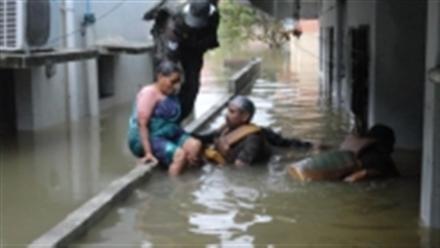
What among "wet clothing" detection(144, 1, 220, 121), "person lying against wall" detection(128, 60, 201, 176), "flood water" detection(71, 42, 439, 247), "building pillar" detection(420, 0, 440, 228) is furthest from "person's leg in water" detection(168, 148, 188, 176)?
"building pillar" detection(420, 0, 440, 228)

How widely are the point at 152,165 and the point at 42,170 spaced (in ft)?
7.57

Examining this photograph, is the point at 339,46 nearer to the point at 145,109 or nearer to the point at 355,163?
the point at 355,163

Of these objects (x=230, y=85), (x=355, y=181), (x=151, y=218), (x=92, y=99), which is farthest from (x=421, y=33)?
(x=230, y=85)

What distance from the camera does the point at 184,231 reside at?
6727 mm

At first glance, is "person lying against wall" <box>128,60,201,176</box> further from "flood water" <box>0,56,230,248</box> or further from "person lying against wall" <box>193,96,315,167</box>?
"flood water" <box>0,56,230,248</box>

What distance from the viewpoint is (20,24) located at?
10453 millimetres

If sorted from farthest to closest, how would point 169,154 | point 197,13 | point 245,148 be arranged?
1. point 197,13
2. point 245,148
3. point 169,154

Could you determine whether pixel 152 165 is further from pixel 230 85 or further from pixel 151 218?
pixel 230 85

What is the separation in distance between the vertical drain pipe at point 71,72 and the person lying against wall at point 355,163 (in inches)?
298

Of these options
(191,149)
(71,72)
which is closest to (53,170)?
(191,149)

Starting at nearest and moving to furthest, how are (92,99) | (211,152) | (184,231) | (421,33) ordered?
(184,231)
(211,152)
(421,33)
(92,99)

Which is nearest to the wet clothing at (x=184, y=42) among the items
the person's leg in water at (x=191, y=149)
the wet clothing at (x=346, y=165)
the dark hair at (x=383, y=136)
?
the person's leg in water at (x=191, y=149)

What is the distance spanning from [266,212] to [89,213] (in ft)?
5.38

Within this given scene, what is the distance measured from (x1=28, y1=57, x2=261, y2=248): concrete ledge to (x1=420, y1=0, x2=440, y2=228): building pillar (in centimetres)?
280
